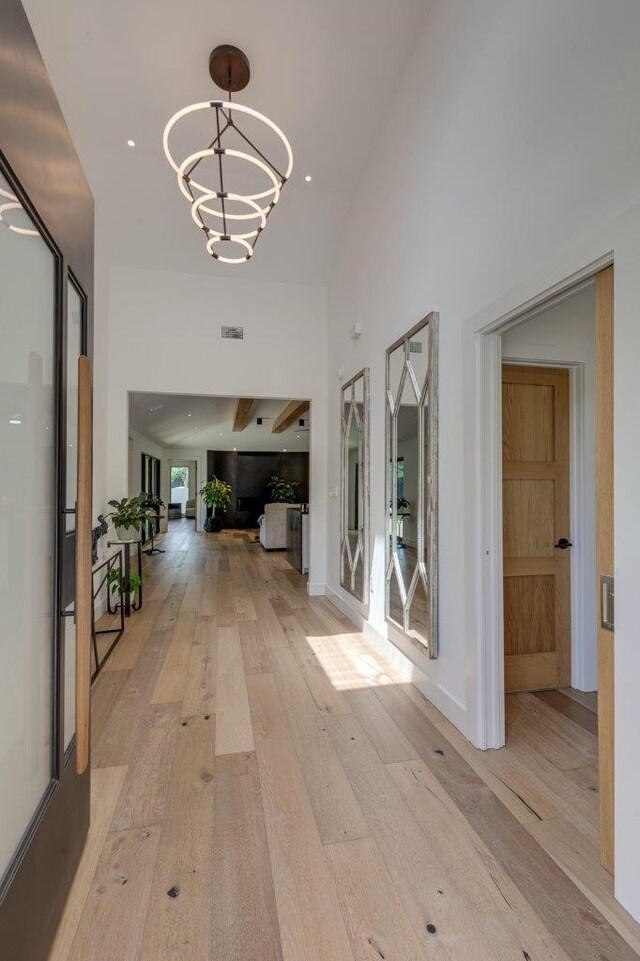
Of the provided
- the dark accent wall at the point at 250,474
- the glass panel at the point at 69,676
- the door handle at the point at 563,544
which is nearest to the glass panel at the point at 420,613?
the door handle at the point at 563,544

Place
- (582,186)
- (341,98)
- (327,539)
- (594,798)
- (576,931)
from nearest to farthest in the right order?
(576,931)
(582,186)
(594,798)
(341,98)
(327,539)

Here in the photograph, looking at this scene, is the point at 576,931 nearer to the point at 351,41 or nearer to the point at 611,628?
the point at 611,628

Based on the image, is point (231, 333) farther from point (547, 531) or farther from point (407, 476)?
point (547, 531)

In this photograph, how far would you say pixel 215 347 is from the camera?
5273 millimetres

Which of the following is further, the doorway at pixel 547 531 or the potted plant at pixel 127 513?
the potted plant at pixel 127 513

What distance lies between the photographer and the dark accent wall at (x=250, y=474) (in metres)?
13.8

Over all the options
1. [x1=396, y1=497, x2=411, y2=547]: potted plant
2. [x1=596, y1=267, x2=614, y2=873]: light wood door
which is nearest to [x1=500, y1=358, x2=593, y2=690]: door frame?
[x1=396, y1=497, x2=411, y2=547]: potted plant

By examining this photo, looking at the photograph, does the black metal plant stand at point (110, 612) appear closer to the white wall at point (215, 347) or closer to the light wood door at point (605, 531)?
the white wall at point (215, 347)

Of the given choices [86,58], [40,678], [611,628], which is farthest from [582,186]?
[86,58]

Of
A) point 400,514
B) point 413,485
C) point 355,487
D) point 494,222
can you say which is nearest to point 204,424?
point 355,487

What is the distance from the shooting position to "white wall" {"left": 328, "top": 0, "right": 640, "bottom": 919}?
1397 millimetres

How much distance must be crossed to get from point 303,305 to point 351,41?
8.80 feet

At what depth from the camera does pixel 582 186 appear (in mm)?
1604

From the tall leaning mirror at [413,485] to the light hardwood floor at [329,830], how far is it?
19.9 inches
